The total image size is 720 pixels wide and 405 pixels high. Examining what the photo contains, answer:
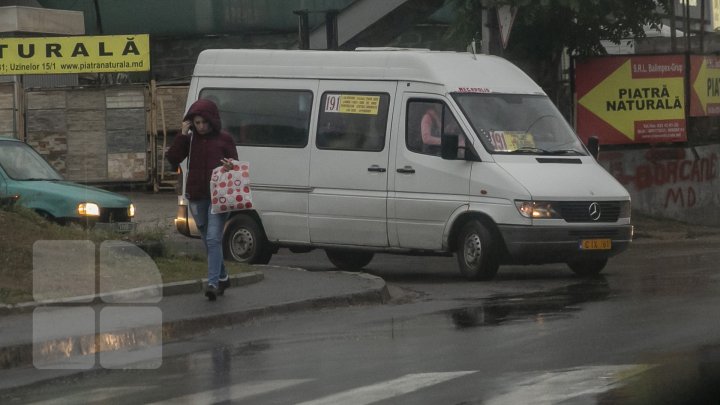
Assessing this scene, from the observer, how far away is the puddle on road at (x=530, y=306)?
40.2ft

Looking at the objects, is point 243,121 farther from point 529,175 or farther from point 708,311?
point 708,311

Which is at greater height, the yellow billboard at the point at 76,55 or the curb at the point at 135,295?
the yellow billboard at the point at 76,55

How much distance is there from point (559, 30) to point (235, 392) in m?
17.2

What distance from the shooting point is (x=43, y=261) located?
47.2ft

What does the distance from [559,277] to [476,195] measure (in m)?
1.39

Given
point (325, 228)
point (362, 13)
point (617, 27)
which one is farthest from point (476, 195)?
point (362, 13)

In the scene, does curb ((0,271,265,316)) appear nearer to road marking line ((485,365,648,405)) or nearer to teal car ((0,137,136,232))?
teal car ((0,137,136,232))

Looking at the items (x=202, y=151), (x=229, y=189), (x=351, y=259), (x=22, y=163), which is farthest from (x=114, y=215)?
(x=229, y=189)

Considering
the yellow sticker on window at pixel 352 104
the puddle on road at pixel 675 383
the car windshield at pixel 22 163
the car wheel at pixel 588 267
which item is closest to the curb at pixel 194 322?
the yellow sticker on window at pixel 352 104

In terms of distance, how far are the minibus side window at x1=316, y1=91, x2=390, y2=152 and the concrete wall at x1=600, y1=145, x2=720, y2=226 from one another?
8937mm

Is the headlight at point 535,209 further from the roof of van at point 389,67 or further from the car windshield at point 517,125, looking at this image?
the roof of van at point 389,67

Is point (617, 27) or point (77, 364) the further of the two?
point (617, 27)

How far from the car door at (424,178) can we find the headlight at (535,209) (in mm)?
721

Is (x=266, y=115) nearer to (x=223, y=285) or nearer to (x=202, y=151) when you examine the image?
(x=202, y=151)
